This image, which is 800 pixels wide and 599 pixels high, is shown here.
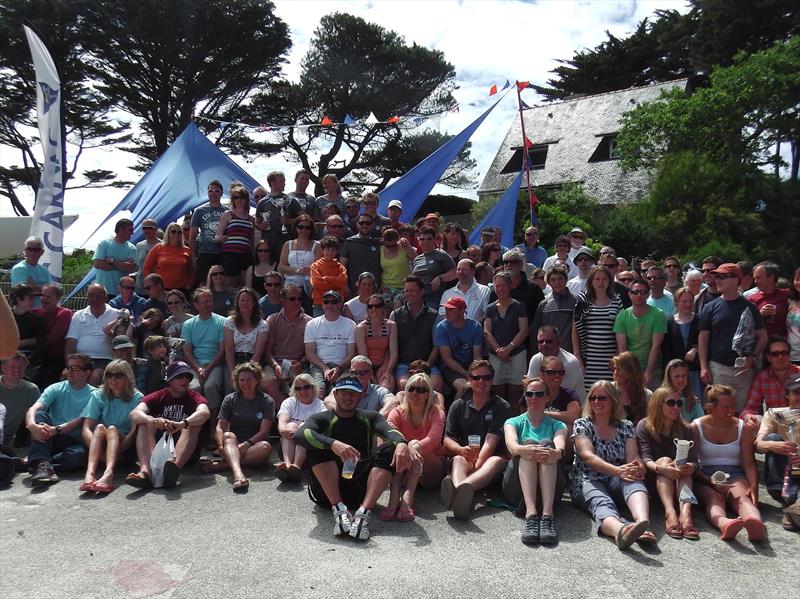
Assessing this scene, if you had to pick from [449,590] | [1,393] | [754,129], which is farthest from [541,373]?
[754,129]

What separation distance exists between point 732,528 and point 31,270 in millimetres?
7898

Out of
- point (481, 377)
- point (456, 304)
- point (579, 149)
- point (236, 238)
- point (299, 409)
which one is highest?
point (579, 149)

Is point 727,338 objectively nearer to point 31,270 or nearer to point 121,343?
point 121,343

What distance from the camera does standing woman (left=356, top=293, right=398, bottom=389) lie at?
676 centimetres

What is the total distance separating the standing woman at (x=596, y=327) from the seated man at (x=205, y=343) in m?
3.66

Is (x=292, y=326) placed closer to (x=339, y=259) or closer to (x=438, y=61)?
(x=339, y=259)

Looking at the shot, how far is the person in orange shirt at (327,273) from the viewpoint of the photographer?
24.7 ft

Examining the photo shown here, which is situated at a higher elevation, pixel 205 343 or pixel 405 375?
pixel 205 343

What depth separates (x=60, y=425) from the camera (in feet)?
19.3

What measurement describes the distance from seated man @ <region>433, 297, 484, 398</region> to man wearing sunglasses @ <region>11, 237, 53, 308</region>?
16.2 ft

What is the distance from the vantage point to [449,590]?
12.0 ft

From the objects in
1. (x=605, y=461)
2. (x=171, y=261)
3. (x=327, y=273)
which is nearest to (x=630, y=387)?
(x=605, y=461)

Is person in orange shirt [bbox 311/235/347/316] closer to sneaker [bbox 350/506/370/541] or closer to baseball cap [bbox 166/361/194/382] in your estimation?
baseball cap [bbox 166/361/194/382]

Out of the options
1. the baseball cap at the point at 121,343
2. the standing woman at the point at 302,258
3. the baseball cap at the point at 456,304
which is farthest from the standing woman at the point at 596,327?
the baseball cap at the point at 121,343
